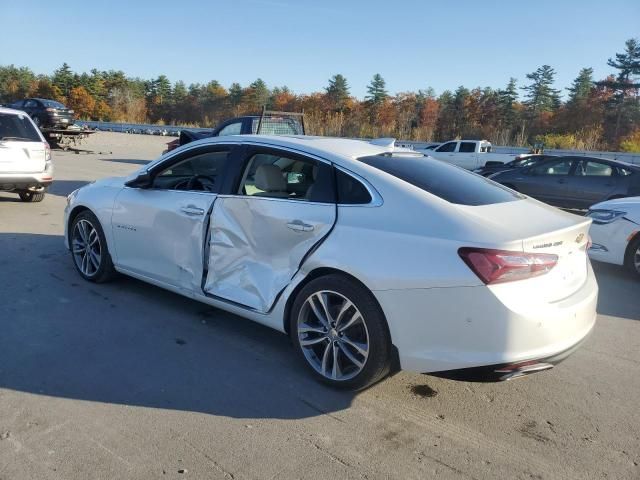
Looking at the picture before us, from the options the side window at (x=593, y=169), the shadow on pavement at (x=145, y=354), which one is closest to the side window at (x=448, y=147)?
the side window at (x=593, y=169)

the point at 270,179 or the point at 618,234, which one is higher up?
the point at 270,179

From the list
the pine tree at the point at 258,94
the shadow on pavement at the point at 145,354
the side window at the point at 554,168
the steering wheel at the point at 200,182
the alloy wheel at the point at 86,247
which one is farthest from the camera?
the pine tree at the point at 258,94

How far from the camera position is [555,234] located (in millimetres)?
3178

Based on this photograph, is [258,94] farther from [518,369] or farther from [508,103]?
[518,369]

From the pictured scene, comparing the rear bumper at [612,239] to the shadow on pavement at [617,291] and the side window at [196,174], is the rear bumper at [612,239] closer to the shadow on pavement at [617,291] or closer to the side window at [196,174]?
the shadow on pavement at [617,291]

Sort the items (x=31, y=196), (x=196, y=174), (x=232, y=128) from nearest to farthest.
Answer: (x=196, y=174)
(x=31, y=196)
(x=232, y=128)

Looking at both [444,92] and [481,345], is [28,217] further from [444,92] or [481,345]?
[444,92]

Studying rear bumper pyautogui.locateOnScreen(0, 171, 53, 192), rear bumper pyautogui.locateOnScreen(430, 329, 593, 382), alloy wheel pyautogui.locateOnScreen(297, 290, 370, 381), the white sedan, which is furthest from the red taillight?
rear bumper pyautogui.locateOnScreen(0, 171, 53, 192)

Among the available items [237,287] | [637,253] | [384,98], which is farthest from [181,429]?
[384,98]

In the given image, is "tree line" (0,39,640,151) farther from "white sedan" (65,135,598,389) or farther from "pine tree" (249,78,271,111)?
"white sedan" (65,135,598,389)

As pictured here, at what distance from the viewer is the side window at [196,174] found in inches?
170

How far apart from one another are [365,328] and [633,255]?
15.8 feet

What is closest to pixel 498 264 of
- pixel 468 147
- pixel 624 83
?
pixel 468 147

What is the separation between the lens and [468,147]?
78.0ft
